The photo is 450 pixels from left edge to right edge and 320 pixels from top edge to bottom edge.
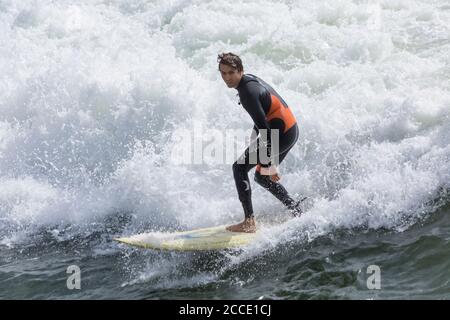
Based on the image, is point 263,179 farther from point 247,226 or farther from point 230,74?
point 230,74

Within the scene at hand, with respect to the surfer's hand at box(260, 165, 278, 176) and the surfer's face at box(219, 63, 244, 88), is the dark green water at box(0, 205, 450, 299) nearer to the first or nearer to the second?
the surfer's hand at box(260, 165, 278, 176)

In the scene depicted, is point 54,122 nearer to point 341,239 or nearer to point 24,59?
point 24,59

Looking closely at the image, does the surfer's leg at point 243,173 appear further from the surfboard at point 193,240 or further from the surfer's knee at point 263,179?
the surfboard at point 193,240

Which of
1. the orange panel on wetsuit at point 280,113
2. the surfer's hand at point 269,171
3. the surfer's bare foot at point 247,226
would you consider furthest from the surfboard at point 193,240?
the orange panel on wetsuit at point 280,113

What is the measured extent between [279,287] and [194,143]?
307cm

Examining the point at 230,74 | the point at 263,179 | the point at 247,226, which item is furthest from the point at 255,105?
the point at 247,226

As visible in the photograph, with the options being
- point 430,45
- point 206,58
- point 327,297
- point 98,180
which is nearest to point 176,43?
point 206,58

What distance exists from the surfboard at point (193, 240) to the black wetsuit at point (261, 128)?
0.89 ft

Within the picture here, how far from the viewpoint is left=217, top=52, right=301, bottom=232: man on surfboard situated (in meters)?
5.43

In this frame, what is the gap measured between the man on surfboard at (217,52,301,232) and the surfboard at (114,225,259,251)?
11 cm

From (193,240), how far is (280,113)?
1.52 m

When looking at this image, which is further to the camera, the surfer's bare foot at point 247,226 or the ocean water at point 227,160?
the surfer's bare foot at point 247,226

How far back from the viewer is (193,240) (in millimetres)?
6016

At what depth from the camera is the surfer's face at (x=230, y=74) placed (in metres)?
5.38
